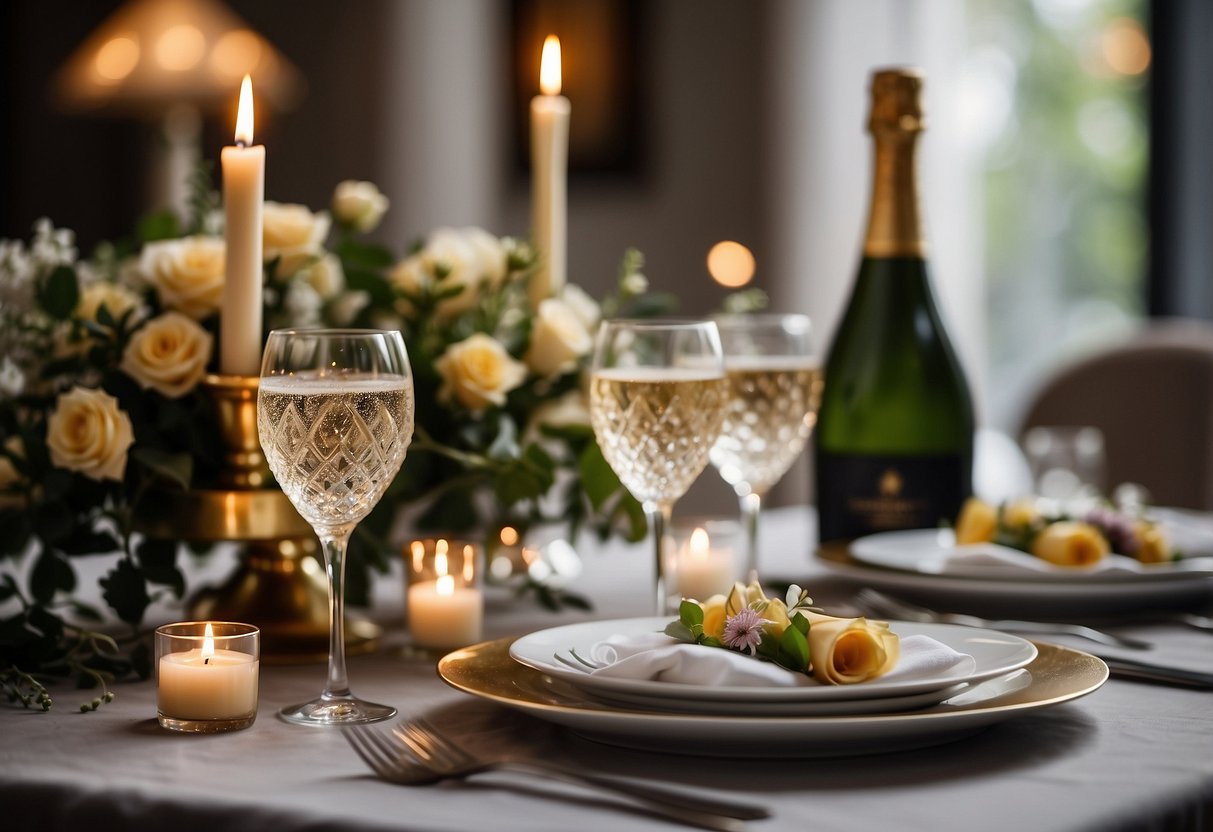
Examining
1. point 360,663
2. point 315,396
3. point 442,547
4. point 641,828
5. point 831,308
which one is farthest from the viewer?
point 831,308

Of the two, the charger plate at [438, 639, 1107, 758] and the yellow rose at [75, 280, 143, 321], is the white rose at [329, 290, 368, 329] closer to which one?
the yellow rose at [75, 280, 143, 321]

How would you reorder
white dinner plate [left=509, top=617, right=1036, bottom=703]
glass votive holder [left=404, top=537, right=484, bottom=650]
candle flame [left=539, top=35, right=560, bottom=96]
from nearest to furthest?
white dinner plate [left=509, top=617, right=1036, bottom=703] < glass votive holder [left=404, top=537, right=484, bottom=650] < candle flame [left=539, top=35, right=560, bottom=96]

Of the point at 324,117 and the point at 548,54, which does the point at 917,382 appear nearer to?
the point at 548,54

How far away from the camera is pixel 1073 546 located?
4.38ft

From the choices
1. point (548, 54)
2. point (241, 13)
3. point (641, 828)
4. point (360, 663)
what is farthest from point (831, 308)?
point (641, 828)

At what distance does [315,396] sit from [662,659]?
11.3 inches

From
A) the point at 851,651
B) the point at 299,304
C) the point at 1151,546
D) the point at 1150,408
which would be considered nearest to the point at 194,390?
the point at 299,304

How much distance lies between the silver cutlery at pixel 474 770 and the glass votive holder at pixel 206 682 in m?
0.09

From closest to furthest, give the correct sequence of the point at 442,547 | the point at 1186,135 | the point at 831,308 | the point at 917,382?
the point at 442,547, the point at 917,382, the point at 1186,135, the point at 831,308

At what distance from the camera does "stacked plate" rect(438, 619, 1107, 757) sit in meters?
0.78

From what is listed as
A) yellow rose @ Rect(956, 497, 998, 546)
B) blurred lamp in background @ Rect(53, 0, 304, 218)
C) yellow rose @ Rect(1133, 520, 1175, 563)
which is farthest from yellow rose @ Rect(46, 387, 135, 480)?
blurred lamp in background @ Rect(53, 0, 304, 218)

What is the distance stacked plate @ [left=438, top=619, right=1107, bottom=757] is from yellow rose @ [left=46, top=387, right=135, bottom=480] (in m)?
0.36

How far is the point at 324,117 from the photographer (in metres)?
5.23

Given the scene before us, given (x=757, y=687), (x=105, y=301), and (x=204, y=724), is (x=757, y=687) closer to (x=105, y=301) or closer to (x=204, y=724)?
(x=204, y=724)
